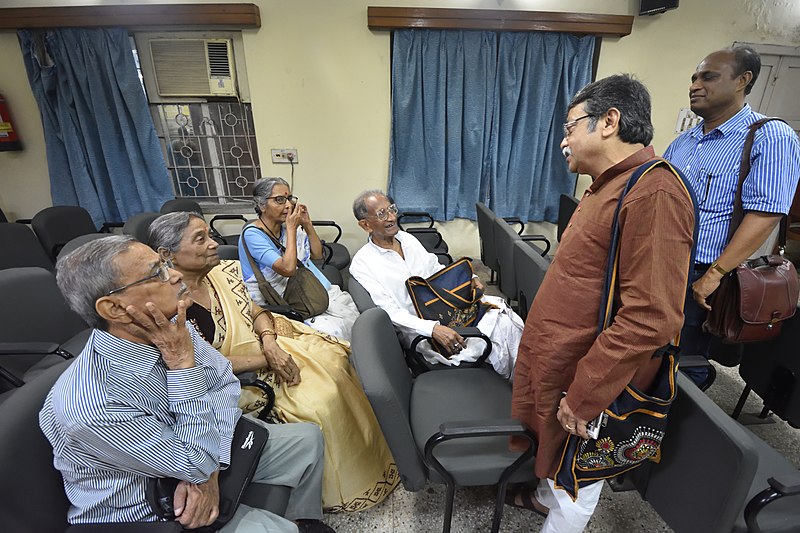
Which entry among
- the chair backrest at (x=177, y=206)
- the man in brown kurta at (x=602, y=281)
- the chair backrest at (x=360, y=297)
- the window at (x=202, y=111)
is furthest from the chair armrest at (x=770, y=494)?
the window at (x=202, y=111)

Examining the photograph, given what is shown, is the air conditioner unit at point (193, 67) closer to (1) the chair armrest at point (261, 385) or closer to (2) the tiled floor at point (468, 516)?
(1) the chair armrest at point (261, 385)

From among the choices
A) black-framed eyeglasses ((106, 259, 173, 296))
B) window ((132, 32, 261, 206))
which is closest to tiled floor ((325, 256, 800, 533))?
black-framed eyeglasses ((106, 259, 173, 296))

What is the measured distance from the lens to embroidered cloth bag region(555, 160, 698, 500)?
0.83 metres

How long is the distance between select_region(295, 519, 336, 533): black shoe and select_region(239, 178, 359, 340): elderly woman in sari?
0.76m

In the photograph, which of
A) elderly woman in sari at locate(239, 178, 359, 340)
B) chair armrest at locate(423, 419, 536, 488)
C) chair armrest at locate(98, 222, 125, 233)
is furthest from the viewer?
chair armrest at locate(98, 222, 125, 233)

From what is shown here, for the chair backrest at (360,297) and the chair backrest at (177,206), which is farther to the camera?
the chair backrest at (177,206)

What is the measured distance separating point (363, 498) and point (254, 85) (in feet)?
Result: 9.90

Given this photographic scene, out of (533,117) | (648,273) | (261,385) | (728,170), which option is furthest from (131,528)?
(533,117)

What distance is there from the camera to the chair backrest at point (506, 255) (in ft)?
7.18

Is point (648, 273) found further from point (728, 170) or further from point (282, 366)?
point (282, 366)

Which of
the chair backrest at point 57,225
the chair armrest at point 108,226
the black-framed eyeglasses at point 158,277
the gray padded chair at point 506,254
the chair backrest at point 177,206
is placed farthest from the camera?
the chair armrest at point 108,226

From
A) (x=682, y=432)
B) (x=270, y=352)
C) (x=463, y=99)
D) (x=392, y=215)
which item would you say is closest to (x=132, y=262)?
(x=270, y=352)

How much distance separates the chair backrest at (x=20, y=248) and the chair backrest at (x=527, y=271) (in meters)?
3.10

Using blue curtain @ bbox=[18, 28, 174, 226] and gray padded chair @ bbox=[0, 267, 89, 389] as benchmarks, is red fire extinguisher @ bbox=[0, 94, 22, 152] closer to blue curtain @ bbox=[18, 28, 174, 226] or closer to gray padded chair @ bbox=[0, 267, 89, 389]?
blue curtain @ bbox=[18, 28, 174, 226]
